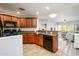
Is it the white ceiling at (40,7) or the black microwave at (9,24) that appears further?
the black microwave at (9,24)

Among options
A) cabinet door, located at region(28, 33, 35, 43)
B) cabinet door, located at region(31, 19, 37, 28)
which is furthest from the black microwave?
cabinet door, located at region(31, 19, 37, 28)

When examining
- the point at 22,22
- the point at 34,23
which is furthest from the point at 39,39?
the point at 22,22

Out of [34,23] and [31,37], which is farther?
[34,23]

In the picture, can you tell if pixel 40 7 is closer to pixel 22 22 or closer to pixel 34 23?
pixel 34 23

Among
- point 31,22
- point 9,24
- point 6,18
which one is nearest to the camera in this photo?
point 6,18

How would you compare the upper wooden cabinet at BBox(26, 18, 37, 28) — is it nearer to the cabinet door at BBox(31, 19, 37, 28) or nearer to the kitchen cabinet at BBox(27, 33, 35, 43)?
the cabinet door at BBox(31, 19, 37, 28)

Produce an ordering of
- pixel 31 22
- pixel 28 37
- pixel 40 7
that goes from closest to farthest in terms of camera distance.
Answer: pixel 40 7 → pixel 28 37 → pixel 31 22

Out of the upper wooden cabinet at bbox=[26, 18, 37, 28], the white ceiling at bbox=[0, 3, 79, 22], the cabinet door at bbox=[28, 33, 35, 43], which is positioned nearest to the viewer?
the white ceiling at bbox=[0, 3, 79, 22]

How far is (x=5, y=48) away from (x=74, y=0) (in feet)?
5.96

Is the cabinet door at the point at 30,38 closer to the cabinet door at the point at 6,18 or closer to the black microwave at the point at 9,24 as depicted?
the black microwave at the point at 9,24

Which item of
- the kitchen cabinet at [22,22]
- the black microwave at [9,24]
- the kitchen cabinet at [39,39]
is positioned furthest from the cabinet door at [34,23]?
the black microwave at [9,24]

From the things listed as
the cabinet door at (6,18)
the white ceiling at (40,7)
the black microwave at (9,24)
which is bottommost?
the black microwave at (9,24)

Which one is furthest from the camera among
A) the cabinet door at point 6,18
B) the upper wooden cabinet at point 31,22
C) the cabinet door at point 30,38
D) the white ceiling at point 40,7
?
the upper wooden cabinet at point 31,22

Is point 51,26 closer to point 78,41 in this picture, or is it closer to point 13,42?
point 78,41
